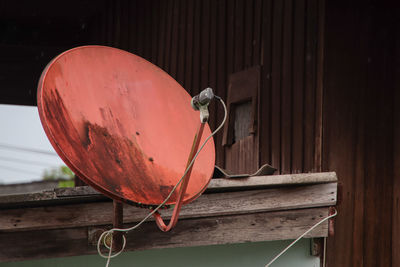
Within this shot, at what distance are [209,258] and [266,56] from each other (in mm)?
2315

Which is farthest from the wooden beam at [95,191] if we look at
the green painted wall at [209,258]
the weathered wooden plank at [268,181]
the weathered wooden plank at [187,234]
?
the green painted wall at [209,258]

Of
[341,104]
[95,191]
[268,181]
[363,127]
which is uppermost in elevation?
[341,104]

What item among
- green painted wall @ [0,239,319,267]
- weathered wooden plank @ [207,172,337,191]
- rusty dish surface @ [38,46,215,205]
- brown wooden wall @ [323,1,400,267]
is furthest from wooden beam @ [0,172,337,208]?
brown wooden wall @ [323,1,400,267]

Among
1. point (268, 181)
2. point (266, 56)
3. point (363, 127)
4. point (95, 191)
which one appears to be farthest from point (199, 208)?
point (266, 56)

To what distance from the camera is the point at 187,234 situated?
4.47 m

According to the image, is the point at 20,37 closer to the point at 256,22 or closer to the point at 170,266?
the point at 256,22

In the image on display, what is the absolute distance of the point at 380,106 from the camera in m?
5.76

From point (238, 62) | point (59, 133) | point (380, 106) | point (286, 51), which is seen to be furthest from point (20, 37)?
point (59, 133)

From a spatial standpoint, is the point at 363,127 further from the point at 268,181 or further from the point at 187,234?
the point at 187,234

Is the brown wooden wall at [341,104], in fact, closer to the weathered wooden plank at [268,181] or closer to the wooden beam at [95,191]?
the weathered wooden plank at [268,181]

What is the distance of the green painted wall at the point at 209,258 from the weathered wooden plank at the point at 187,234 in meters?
0.32

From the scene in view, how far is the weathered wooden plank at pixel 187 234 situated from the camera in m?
4.08

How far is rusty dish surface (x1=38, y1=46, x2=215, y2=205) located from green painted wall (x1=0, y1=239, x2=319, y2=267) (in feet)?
3.63

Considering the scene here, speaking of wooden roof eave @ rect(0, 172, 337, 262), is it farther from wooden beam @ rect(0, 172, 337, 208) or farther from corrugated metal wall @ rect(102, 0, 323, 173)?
corrugated metal wall @ rect(102, 0, 323, 173)
